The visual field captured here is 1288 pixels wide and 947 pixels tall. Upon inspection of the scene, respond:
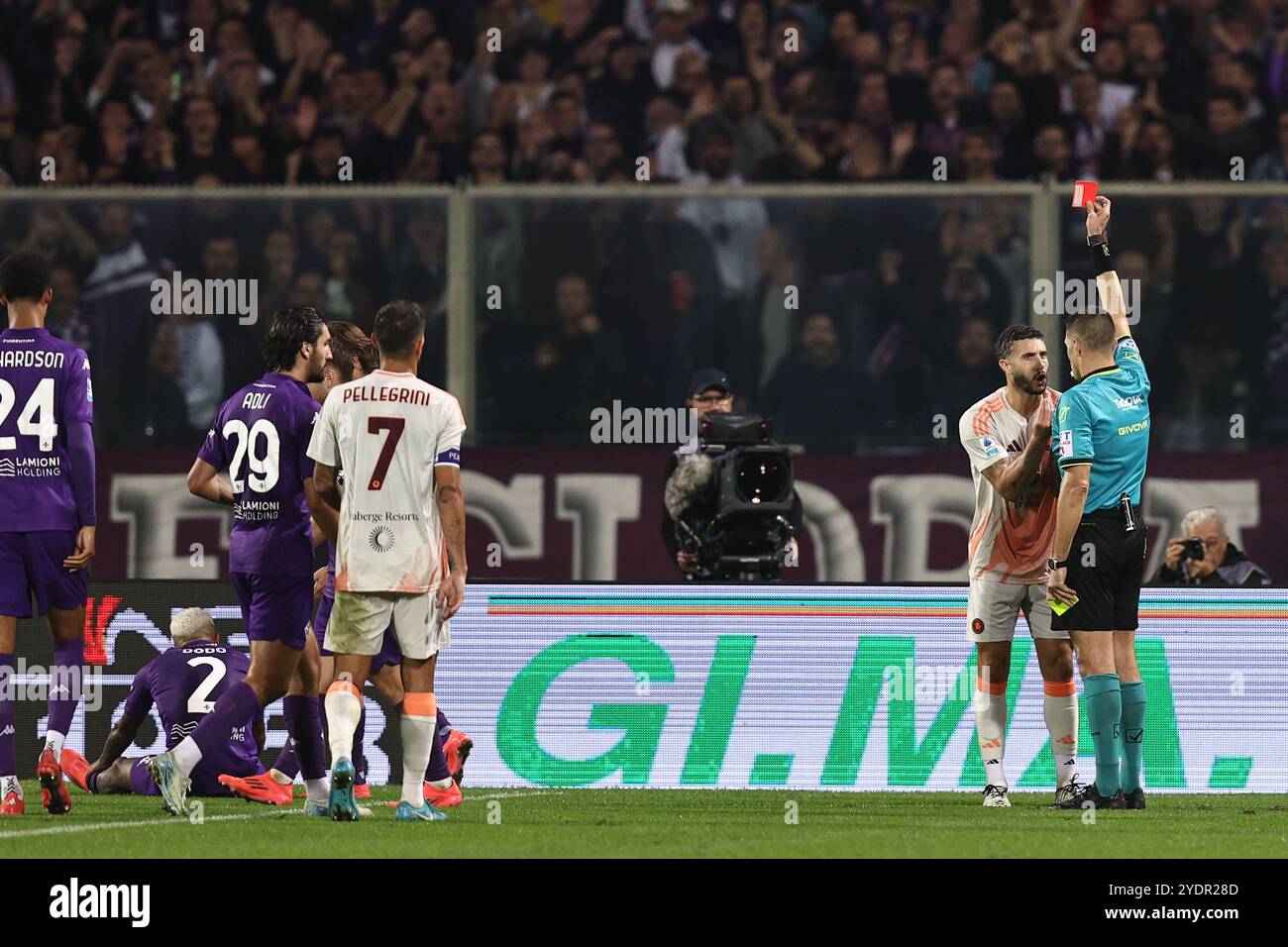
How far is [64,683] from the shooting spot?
335 inches

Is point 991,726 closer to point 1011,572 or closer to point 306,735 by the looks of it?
point 1011,572

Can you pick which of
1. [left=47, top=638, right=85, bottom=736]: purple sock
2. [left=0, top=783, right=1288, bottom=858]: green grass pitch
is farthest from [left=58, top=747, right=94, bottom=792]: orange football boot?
[left=47, top=638, right=85, bottom=736]: purple sock

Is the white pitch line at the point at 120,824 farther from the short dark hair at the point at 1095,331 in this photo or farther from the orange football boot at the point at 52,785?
the short dark hair at the point at 1095,331

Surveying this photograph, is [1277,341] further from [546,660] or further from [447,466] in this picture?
[447,466]

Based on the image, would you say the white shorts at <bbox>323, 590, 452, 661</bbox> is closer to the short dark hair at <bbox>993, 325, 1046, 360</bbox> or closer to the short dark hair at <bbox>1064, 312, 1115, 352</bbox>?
the short dark hair at <bbox>993, 325, 1046, 360</bbox>

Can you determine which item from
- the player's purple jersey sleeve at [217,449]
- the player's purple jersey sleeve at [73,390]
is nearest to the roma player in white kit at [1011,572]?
the player's purple jersey sleeve at [217,449]

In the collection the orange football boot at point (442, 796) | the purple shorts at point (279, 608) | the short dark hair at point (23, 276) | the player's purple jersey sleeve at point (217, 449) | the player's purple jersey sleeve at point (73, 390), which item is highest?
the short dark hair at point (23, 276)

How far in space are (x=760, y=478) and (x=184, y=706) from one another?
122 inches

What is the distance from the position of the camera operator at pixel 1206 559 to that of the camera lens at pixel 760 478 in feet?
8.07

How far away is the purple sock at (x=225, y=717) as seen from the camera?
328 inches

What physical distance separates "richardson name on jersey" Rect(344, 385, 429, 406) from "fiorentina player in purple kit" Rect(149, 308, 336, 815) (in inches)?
22.5

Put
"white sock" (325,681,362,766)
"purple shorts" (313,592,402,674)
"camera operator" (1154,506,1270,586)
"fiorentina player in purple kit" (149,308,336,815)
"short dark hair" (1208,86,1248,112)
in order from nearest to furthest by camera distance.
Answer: "white sock" (325,681,362,766), "fiorentina player in purple kit" (149,308,336,815), "purple shorts" (313,592,402,674), "camera operator" (1154,506,1270,586), "short dark hair" (1208,86,1248,112)

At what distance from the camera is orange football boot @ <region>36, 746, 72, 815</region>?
833cm

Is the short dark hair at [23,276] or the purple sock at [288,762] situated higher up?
the short dark hair at [23,276]
